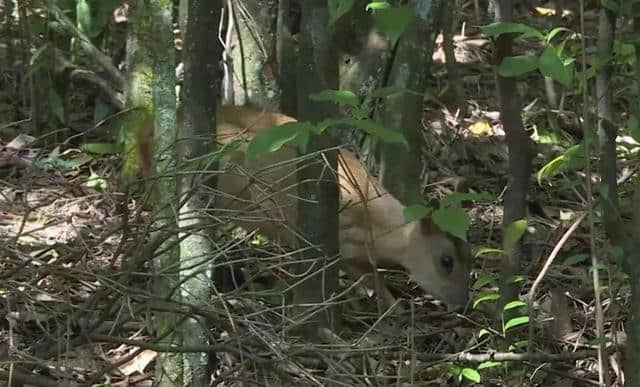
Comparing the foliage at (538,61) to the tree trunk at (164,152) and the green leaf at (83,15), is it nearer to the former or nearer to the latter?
the tree trunk at (164,152)

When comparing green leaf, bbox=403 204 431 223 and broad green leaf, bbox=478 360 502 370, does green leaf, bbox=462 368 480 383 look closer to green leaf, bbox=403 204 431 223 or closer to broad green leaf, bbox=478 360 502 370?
broad green leaf, bbox=478 360 502 370

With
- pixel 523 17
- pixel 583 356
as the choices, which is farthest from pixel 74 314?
pixel 523 17

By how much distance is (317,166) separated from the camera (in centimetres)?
373

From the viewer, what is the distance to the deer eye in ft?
18.2

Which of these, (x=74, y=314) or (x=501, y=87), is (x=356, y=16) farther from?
(x=74, y=314)

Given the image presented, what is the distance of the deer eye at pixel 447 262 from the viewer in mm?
5562

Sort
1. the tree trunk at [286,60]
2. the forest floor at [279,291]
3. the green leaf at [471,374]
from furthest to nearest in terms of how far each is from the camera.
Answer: the tree trunk at [286,60], the green leaf at [471,374], the forest floor at [279,291]

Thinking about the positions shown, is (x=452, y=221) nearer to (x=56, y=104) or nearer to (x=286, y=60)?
(x=286, y=60)

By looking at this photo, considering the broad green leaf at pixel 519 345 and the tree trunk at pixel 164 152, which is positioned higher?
the tree trunk at pixel 164 152

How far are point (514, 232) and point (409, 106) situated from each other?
1671 mm

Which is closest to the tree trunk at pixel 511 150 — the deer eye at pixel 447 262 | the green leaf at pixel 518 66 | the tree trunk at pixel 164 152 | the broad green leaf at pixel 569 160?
the broad green leaf at pixel 569 160

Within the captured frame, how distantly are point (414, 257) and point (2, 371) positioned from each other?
128 inches

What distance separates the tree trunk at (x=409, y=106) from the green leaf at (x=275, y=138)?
2.35 meters

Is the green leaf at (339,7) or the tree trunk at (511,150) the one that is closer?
the green leaf at (339,7)
